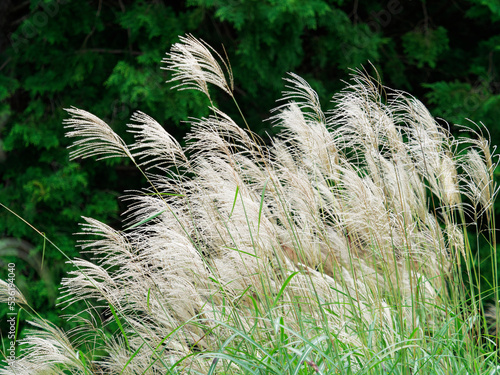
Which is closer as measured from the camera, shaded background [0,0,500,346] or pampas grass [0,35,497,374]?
pampas grass [0,35,497,374]

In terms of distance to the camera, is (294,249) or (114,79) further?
(114,79)

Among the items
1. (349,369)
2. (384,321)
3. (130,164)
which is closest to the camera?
(349,369)

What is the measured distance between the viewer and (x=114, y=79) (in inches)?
201

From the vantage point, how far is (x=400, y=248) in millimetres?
2352

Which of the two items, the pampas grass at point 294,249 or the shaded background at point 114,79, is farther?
the shaded background at point 114,79

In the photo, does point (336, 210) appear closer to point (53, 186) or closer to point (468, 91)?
point (53, 186)

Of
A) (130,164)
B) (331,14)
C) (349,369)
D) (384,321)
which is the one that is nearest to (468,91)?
(331,14)

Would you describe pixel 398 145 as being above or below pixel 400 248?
above

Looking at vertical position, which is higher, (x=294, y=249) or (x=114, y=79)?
(x=114, y=79)

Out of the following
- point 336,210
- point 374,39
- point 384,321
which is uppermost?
point 374,39

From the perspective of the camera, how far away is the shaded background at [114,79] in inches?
200

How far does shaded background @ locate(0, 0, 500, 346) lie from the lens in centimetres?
509

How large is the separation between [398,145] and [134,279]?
1354mm

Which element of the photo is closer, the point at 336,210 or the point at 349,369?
the point at 349,369
